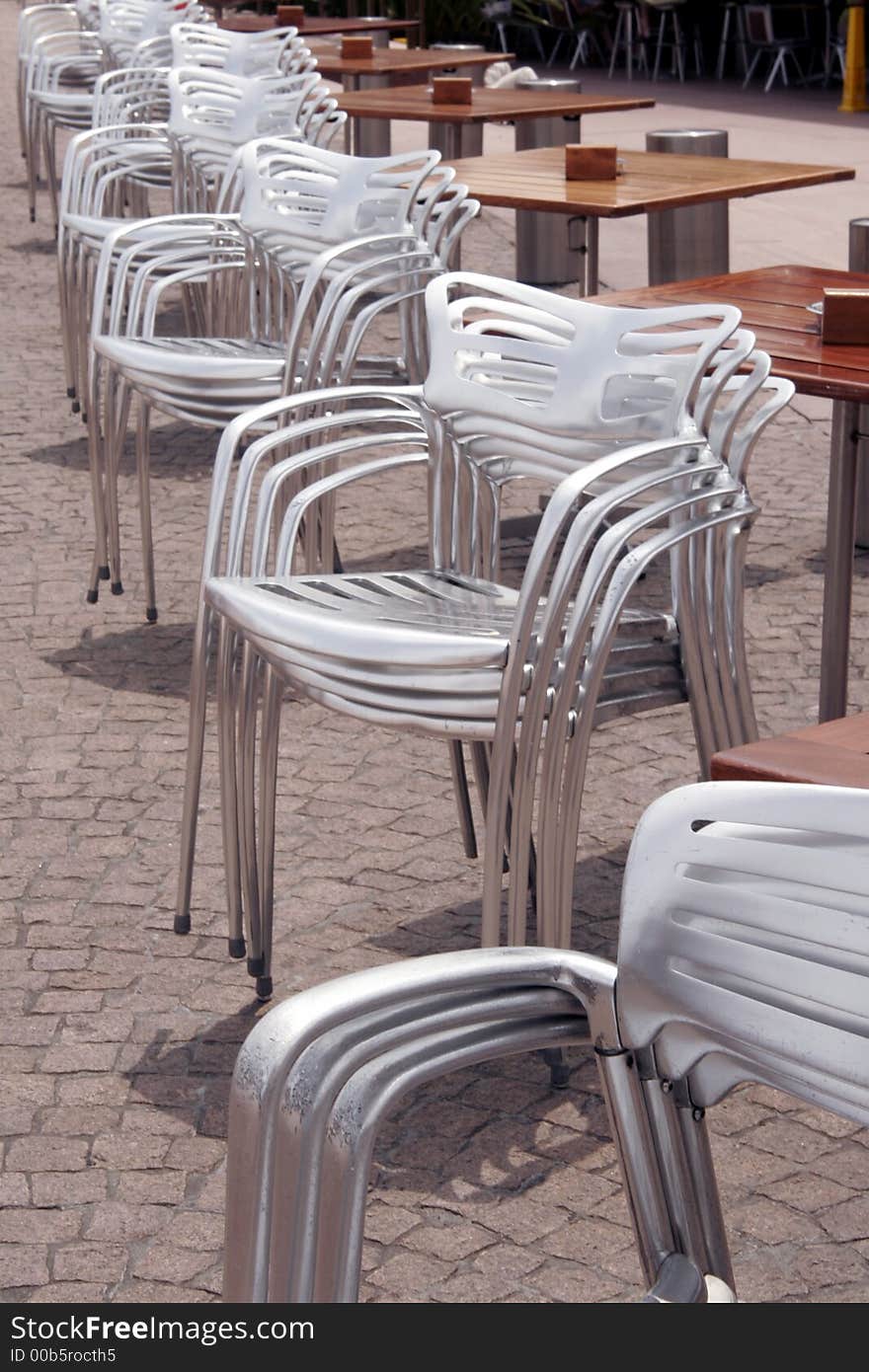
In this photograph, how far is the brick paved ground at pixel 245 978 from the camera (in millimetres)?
2293

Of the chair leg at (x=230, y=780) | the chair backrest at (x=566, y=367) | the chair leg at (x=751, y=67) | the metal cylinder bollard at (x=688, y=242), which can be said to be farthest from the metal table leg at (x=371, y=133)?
the chair leg at (x=751, y=67)

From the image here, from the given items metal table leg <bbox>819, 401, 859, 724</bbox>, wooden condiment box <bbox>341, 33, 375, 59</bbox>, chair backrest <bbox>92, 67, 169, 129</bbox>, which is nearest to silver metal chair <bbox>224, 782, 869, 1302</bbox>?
metal table leg <bbox>819, 401, 859, 724</bbox>

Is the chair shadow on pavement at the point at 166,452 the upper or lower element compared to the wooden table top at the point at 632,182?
lower

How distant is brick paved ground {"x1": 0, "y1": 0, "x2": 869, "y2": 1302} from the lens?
2293mm

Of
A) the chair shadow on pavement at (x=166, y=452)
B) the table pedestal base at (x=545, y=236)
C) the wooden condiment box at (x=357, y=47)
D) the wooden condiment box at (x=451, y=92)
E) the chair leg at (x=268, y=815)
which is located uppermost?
the wooden condiment box at (x=357, y=47)

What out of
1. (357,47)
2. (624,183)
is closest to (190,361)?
(624,183)

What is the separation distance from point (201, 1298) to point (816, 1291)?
68 cm

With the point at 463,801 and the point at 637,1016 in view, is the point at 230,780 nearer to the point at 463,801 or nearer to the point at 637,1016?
the point at 463,801

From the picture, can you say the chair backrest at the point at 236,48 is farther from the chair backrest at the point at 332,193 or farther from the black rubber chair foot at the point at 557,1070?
the black rubber chair foot at the point at 557,1070

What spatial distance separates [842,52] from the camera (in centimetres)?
1684

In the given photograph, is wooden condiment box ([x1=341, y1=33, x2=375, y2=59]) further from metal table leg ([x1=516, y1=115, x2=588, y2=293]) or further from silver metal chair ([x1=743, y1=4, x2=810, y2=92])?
silver metal chair ([x1=743, y1=4, x2=810, y2=92])

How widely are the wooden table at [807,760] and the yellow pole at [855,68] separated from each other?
1459cm

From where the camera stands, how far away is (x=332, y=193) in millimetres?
4246
